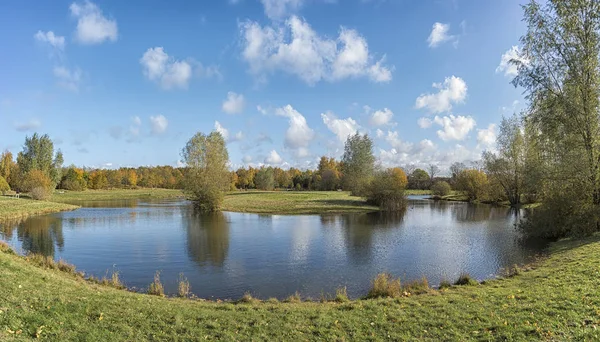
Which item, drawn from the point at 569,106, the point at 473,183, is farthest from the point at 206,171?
the point at 473,183

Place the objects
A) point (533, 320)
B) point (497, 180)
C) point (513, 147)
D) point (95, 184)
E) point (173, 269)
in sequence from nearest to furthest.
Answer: point (533, 320)
point (173, 269)
point (513, 147)
point (497, 180)
point (95, 184)

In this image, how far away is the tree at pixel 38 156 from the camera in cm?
8962

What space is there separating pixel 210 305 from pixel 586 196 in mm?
28711

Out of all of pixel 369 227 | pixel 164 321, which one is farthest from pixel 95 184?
pixel 164 321

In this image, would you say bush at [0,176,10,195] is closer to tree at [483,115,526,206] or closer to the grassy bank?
the grassy bank

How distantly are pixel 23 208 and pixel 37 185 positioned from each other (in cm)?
2605

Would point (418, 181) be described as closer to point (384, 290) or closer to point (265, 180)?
point (265, 180)

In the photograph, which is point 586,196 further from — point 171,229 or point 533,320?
point 171,229

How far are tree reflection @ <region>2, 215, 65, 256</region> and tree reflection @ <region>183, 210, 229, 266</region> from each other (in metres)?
9.91

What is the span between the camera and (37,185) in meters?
74.7

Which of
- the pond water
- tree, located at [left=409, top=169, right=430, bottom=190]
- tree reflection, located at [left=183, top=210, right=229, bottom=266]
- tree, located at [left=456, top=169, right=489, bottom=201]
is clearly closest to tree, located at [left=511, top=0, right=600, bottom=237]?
the pond water

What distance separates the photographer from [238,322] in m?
10.1

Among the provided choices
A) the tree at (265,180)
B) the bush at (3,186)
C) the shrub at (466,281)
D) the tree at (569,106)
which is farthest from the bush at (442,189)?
the bush at (3,186)

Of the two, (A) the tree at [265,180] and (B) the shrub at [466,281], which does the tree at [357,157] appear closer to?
(A) the tree at [265,180]
